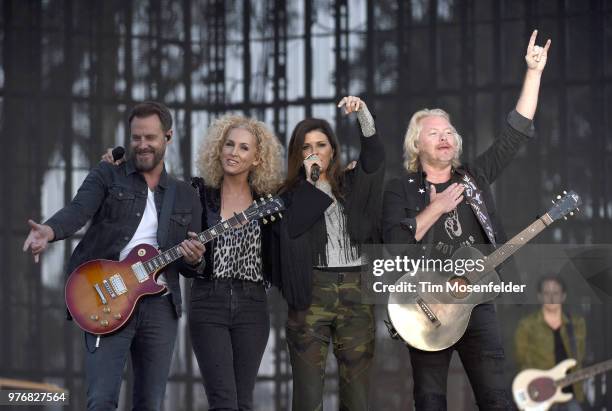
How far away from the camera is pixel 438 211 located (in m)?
5.60

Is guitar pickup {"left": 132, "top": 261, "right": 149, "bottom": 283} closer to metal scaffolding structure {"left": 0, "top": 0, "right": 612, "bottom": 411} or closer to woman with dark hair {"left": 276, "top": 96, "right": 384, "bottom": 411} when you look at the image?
woman with dark hair {"left": 276, "top": 96, "right": 384, "bottom": 411}

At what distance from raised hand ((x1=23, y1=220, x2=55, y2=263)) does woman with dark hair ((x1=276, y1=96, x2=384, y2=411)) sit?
1.11 m

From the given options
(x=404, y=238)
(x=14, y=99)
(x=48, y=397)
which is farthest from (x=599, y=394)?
(x=14, y=99)

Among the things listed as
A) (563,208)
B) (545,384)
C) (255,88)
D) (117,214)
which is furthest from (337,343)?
(255,88)

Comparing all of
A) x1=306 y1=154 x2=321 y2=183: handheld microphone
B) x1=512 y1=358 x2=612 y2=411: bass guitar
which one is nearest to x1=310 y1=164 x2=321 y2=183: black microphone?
x1=306 y1=154 x2=321 y2=183: handheld microphone

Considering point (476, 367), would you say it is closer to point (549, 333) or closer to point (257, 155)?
point (257, 155)

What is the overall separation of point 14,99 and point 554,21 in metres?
3.92

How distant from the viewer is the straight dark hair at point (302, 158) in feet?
19.5

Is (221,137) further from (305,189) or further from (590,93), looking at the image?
(590,93)

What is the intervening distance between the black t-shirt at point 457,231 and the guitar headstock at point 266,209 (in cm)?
79

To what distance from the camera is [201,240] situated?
230 inches

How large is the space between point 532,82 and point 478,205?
717 millimetres

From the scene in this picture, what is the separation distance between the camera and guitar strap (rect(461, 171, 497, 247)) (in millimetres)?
5645

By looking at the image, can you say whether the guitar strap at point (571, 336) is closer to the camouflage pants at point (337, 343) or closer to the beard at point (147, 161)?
the camouflage pants at point (337, 343)
